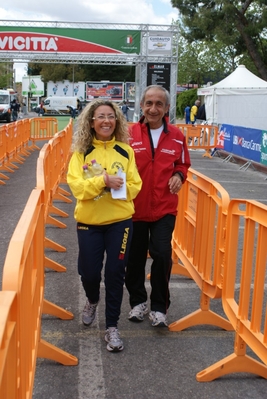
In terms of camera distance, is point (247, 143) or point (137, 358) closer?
point (137, 358)

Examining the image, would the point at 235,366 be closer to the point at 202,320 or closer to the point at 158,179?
the point at 202,320

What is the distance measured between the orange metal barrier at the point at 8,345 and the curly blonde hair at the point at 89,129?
2247 mm

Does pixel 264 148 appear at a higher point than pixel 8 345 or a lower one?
lower

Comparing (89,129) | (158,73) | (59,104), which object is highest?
(158,73)

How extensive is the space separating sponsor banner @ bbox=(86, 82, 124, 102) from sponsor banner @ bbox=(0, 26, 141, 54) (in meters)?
50.6

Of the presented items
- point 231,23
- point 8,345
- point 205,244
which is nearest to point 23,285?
point 8,345

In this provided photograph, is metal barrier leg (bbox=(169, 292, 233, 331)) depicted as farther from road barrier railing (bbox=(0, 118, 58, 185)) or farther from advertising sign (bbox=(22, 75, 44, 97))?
advertising sign (bbox=(22, 75, 44, 97))

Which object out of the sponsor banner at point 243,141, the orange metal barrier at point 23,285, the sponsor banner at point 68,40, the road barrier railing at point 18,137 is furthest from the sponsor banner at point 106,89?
the orange metal barrier at point 23,285

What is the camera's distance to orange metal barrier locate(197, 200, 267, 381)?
338cm

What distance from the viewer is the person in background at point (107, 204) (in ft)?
13.4

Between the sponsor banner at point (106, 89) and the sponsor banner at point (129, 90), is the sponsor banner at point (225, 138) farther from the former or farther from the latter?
the sponsor banner at point (106, 89)

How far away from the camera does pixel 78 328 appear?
4.62m

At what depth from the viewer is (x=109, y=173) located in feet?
13.3

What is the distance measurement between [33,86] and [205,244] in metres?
74.8
